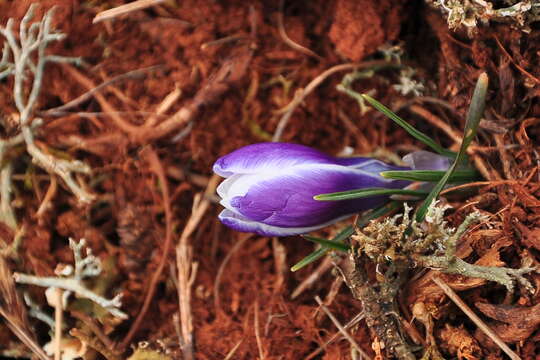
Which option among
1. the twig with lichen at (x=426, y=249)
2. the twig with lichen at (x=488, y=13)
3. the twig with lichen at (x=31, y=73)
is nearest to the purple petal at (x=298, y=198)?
the twig with lichen at (x=426, y=249)

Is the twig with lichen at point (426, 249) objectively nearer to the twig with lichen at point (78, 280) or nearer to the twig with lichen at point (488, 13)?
the twig with lichen at point (488, 13)

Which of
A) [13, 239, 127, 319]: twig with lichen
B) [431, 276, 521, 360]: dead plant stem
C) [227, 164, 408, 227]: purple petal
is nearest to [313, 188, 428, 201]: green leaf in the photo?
[227, 164, 408, 227]: purple petal

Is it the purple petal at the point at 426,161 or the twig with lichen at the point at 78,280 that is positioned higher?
the purple petal at the point at 426,161

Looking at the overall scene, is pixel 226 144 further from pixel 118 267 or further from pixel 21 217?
pixel 21 217

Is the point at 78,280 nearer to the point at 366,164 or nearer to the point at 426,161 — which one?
the point at 366,164

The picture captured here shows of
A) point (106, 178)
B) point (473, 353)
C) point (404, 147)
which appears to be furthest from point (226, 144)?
point (473, 353)

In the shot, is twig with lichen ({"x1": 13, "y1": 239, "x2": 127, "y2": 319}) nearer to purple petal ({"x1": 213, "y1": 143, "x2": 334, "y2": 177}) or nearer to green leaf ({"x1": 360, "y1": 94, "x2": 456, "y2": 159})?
purple petal ({"x1": 213, "y1": 143, "x2": 334, "y2": 177})
